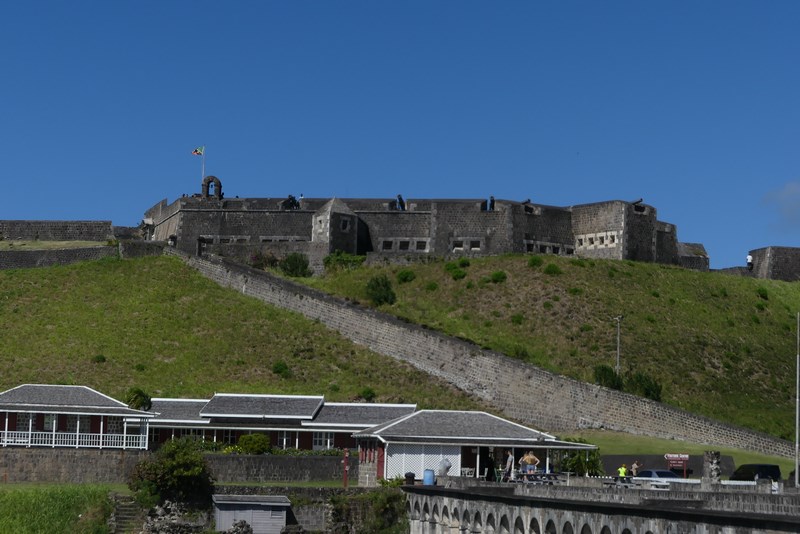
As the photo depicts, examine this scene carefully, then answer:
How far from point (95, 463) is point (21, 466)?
3.15m

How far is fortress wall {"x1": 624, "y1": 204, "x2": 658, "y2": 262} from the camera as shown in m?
101

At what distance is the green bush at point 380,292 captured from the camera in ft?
301

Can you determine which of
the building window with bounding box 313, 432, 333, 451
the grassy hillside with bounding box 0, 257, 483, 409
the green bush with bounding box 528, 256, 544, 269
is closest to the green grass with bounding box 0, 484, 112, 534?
the building window with bounding box 313, 432, 333, 451

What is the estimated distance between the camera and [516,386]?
75.8m

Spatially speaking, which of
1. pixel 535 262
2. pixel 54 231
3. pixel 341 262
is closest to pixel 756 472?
pixel 535 262

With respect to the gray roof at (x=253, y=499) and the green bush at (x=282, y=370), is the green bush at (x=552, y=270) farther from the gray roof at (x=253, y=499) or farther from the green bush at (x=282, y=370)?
the gray roof at (x=253, y=499)

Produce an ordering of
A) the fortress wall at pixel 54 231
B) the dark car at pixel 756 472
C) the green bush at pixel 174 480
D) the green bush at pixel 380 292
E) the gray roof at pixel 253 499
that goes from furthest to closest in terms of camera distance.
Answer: the fortress wall at pixel 54 231, the green bush at pixel 380 292, the green bush at pixel 174 480, the gray roof at pixel 253 499, the dark car at pixel 756 472

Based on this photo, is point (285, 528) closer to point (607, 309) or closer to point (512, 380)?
point (512, 380)

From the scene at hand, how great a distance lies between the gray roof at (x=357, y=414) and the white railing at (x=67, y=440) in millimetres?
8986

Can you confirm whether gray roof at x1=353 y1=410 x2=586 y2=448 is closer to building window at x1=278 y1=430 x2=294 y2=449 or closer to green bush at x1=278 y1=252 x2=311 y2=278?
building window at x1=278 y1=430 x2=294 y2=449

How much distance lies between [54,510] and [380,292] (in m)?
41.9

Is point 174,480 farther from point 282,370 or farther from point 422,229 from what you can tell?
point 422,229

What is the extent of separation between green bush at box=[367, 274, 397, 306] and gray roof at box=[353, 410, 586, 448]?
1276 inches

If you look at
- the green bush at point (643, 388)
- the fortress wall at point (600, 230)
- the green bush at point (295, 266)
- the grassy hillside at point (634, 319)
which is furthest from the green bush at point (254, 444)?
the fortress wall at point (600, 230)
